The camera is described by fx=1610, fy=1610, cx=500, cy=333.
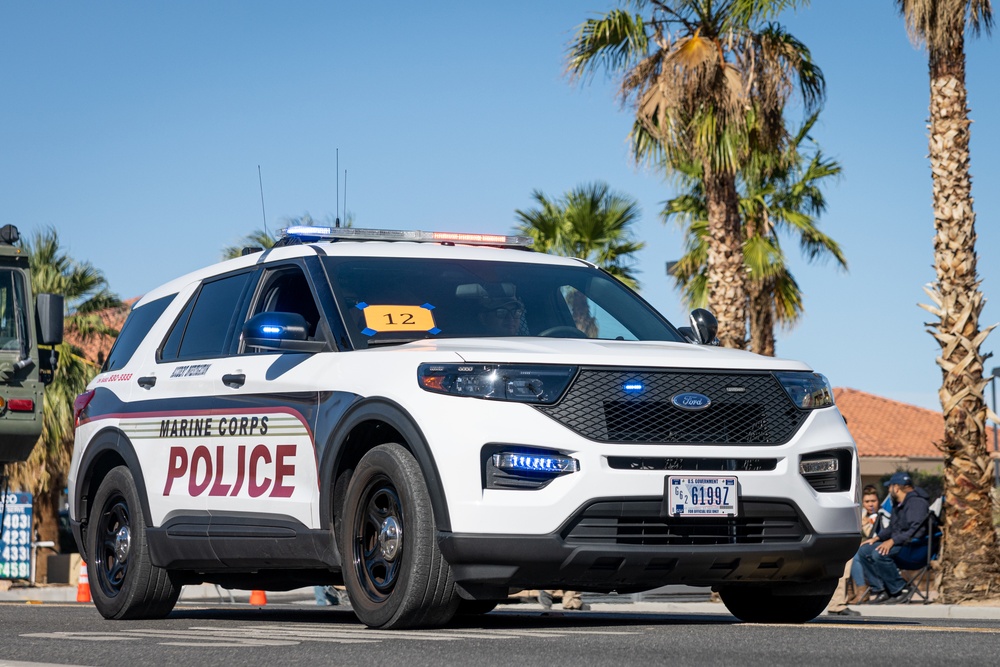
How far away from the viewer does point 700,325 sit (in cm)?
849

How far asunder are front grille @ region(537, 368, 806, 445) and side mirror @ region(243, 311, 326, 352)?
1.47 metres

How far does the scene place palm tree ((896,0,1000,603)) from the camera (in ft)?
57.4

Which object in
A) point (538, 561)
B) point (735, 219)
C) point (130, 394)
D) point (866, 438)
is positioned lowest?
point (866, 438)

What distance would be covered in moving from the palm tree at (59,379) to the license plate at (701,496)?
2393 centimetres

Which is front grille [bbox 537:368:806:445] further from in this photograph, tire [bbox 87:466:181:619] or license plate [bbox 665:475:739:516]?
tire [bbox 87:466:181:619]

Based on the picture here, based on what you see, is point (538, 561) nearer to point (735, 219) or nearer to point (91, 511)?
point (91, 511)

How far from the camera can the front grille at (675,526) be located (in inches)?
262

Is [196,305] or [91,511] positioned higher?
[196,305]

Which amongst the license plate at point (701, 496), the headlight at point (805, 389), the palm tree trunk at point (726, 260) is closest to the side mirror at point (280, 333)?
the license plate at point (701, 496)

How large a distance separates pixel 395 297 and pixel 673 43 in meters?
16.4

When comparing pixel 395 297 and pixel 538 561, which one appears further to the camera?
pixel 395 297

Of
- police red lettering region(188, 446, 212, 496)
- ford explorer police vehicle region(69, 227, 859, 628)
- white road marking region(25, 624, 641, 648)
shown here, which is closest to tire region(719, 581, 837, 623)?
ford explorer police vehicle region(69, 227, 859, 628)

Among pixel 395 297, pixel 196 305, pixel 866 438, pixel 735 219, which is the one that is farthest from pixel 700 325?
pixel 866 438

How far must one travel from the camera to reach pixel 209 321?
29.5 feet
